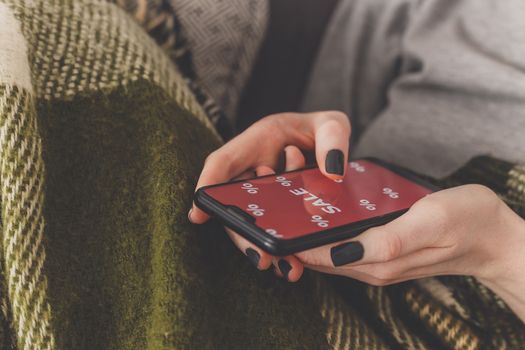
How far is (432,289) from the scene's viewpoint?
1.61ft

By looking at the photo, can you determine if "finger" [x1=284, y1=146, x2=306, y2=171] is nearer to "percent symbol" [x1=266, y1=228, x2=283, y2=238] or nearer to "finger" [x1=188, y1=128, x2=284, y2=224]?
"finger" [x1=188, y1=128, x2=284, y2=224]

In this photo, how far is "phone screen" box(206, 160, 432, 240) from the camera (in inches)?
14.7

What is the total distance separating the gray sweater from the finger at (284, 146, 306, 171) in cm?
24

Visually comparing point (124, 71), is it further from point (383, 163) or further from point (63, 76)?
point (383, 163)

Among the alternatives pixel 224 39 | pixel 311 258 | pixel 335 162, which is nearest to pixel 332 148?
pixel 335 162

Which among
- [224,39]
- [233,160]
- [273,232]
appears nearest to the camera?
[273,232]

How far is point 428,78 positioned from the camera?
71cm

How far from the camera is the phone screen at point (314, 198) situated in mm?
374

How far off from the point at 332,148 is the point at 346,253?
12 centimetres

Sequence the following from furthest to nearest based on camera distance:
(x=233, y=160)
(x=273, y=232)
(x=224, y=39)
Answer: (x=224, y=39) < (x=233, y=160) < (x=273, y=232)

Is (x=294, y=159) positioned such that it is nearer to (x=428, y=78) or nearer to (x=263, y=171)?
(x=263, y=171)

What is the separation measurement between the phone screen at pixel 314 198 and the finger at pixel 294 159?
24 millimetres

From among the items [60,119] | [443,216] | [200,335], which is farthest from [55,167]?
[443,216]

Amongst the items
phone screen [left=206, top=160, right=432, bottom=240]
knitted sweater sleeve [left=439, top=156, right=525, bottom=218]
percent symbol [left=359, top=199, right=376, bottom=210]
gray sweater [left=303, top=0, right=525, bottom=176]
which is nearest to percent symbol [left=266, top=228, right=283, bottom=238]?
phone screen [left=206, top=160, right=432, bottom=240]
